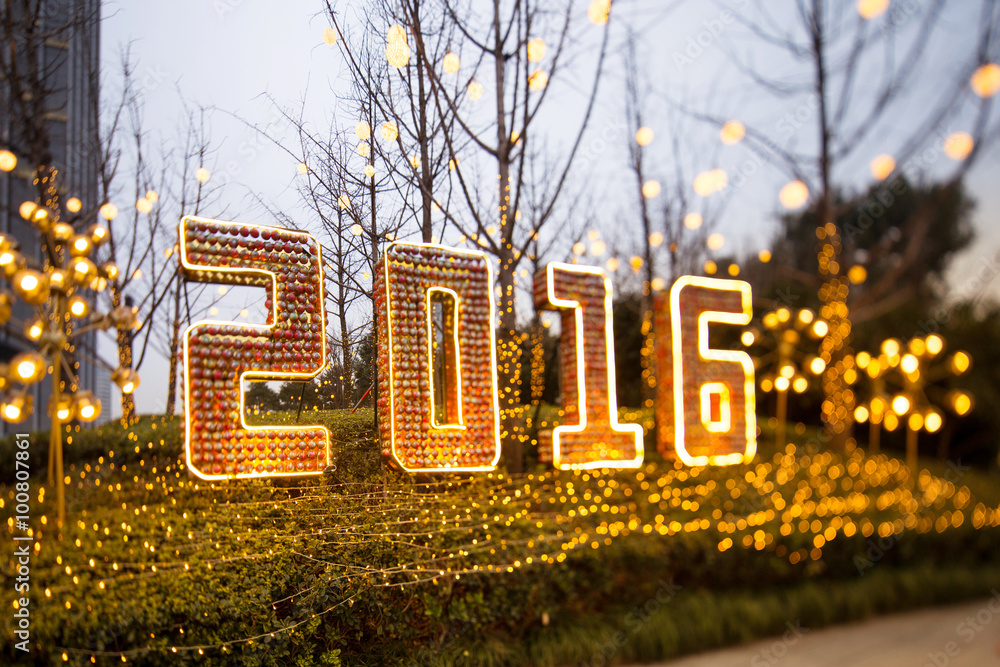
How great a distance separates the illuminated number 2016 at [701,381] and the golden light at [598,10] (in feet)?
5.14

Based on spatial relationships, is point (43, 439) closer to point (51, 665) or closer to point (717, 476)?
point (51, 665)

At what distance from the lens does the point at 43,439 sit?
2.29m

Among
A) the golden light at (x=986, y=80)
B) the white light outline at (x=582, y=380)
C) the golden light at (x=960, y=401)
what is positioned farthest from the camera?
the golden light at (x=960, y=401)

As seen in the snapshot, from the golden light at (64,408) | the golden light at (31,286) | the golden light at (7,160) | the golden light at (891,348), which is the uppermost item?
the golden light at (7,160)

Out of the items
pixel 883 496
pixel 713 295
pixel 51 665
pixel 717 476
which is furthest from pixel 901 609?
pixel 51 665

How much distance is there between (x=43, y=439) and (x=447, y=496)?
1.51 metres

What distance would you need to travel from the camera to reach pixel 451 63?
274 centimetres

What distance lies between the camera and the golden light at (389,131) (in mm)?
2248

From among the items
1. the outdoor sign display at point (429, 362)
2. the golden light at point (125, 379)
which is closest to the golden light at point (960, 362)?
the outdoor sign display at point (429, 362)

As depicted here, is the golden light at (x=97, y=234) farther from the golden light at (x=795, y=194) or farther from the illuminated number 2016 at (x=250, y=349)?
the golden light at (x=795, y=194)

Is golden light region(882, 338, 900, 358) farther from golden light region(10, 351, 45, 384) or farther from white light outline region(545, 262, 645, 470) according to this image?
golden light region(10, 351, 45, 384)

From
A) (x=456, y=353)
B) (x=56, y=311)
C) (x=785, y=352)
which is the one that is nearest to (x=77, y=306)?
(x=56, y=311)

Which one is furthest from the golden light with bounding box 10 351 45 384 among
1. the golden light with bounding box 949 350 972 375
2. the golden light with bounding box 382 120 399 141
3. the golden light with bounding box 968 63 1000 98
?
the golden light with bounding box 949 350 972 375

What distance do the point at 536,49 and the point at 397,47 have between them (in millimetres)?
1121
